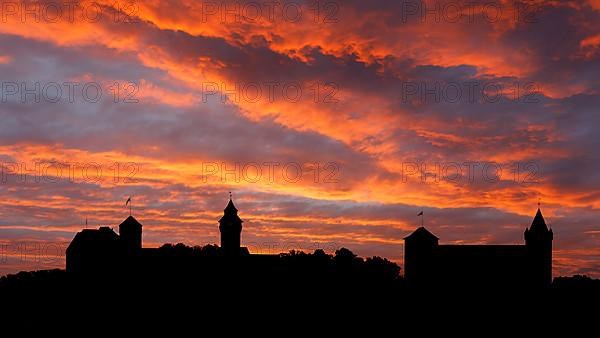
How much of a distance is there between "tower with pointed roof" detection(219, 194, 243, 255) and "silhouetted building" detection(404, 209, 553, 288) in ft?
93.7

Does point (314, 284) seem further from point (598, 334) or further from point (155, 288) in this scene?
point (598, 334)

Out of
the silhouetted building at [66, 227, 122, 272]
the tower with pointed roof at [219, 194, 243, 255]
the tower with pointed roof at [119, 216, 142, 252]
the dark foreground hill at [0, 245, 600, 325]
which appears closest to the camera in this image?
the dark foreground hill at [0, 245, 600, 325]

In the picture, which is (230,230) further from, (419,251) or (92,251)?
(419,251)

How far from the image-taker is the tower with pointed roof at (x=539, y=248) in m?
114

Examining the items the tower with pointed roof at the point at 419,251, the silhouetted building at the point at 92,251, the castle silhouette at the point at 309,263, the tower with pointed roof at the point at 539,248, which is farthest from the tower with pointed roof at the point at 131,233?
the tower with pointed roof at the point at 539,248

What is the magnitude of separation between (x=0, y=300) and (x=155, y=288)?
26246 mm

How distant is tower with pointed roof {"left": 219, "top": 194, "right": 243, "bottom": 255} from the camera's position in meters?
117

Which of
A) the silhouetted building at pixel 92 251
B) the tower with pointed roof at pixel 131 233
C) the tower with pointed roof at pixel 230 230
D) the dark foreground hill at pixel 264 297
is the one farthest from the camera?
the tower with pointed roof at pixel 230 230

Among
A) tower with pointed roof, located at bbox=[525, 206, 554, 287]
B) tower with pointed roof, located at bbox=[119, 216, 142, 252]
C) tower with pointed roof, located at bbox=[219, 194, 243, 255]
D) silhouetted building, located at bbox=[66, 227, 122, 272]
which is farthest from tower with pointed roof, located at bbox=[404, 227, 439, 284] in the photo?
silhouetted building, located at bbox=[66, 227, 122, 272]

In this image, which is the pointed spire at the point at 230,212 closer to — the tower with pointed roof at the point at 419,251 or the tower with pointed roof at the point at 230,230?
the tower with pointed roof at the point at 230,230

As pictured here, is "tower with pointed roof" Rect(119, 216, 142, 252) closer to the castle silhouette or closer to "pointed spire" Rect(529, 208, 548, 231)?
the castle silhouette

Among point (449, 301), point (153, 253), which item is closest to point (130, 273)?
point (153, 253)

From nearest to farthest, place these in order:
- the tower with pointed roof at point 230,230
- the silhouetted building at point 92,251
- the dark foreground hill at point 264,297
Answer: the dark foreground hill at point 264,297
the silhouetted building at point 92,251
the tower with pointed roof at point 230,230

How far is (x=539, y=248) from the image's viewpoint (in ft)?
378
